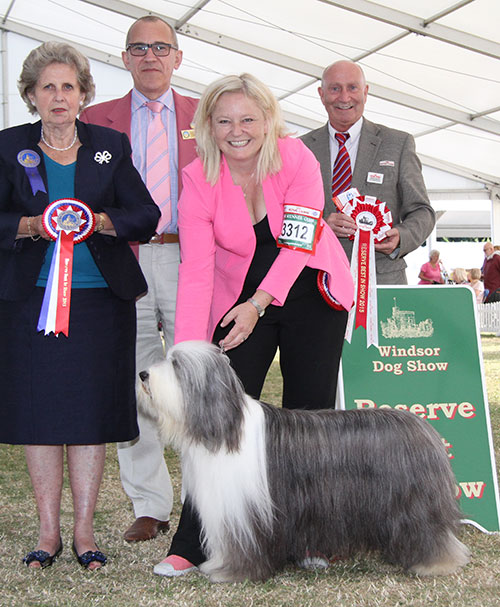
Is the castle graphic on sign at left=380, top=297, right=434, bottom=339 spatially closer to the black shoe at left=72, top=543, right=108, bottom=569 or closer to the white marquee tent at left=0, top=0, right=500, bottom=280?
the black shoe at left=72, top=543, right=108, bottom=569

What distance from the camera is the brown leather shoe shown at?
3149 millimetres

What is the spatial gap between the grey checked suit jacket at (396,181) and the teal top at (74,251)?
1.27 metres

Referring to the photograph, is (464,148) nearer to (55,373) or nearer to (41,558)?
(55,373)

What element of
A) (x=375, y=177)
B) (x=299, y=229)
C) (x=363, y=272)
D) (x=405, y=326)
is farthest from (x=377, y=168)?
(x=299, y=229)

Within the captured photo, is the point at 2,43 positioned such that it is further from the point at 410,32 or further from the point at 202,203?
the point at 202,203

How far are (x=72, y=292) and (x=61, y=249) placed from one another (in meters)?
0.20

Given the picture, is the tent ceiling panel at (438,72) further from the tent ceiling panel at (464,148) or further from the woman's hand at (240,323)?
the woman's hand at (240,323)

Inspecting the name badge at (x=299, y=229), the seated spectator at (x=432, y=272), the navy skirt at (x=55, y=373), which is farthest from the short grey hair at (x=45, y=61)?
the seated spectator at (x=432, y=272)

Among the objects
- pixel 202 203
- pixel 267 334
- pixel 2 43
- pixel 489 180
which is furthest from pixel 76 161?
pixel 489 180

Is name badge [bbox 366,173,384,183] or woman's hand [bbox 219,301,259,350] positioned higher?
name badge [bbox 366,173,384,183]

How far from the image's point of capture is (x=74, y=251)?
8.73 ft

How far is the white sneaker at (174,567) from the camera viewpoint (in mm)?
2635

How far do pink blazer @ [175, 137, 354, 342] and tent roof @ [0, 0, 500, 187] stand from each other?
6.79 metres

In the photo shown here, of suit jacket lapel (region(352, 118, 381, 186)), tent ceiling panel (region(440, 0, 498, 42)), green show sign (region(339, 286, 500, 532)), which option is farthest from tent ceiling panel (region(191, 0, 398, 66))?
green show sign (region(339, 286, 500, 532))
